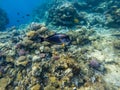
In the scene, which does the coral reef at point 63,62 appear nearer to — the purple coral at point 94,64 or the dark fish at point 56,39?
the purple coral at point 94,64

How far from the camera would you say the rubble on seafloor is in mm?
6270

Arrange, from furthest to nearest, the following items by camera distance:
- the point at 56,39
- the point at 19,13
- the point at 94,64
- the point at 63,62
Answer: the point at 19,13
the point at 56,39
the point at 94,64
the point at 63,62

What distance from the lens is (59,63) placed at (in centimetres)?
674

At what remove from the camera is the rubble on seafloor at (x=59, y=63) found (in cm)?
627

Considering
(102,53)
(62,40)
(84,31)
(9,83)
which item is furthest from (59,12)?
(9,83)

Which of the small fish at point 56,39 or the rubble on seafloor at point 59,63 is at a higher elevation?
the small fish at point 56,39

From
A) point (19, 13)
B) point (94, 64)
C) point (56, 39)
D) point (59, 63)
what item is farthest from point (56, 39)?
point (19, 13)

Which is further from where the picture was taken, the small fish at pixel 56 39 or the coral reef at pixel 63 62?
the small fish at pixel 56 39

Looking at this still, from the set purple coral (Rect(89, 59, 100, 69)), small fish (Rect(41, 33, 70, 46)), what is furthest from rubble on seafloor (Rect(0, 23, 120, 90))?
small fish (Rect(41, 33, 70, 46))

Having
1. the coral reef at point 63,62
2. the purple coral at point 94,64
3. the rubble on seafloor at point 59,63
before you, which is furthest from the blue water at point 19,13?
the purple coral at point 94,64

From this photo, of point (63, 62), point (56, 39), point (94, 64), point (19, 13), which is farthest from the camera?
point (19, 13)

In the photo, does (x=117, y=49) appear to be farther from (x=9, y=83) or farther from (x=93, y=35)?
(x=9, y=83)

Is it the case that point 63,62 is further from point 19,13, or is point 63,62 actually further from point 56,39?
point 19,13

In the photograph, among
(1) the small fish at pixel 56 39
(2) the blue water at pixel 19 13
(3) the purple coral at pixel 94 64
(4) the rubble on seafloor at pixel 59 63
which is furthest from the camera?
(2) the blue water at pixel 19 13
